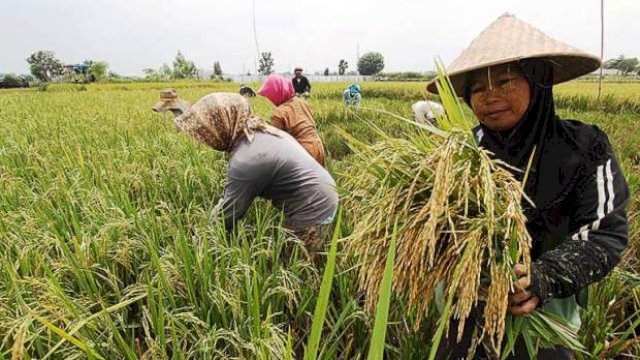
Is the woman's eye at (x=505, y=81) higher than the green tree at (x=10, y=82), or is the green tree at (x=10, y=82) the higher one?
the green tree at (x=10, y=82)

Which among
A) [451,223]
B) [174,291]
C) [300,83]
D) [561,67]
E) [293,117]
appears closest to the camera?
[451,223]

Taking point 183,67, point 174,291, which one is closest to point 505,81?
point 174,291

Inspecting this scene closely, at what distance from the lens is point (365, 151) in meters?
0.95

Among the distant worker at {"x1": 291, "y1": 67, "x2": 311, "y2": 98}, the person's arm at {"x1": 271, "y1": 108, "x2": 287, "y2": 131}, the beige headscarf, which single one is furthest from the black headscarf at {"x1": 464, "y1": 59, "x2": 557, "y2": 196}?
the distant worker at {"x1": 291, "y1": 67, "x2": 311, "y2": 98}

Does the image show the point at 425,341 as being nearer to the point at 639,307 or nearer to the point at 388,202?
the point at 388,202

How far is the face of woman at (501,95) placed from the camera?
103 cm

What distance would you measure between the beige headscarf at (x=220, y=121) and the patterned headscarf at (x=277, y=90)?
1459 millimetres

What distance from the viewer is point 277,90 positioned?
3592mm

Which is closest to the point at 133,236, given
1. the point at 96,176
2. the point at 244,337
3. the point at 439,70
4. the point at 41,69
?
the point at 244,337

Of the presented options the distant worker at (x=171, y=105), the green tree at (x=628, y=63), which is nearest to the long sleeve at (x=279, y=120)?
the distant worker at (x=171, y=105)

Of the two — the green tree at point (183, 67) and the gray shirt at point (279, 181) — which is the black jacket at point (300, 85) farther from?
the green tree at point (183, 67)

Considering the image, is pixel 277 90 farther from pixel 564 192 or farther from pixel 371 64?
pixel 371 64

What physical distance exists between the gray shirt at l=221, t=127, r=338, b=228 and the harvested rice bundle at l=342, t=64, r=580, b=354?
3.50ft

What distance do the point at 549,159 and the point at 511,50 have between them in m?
0.32
